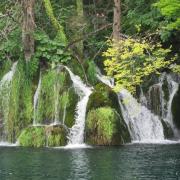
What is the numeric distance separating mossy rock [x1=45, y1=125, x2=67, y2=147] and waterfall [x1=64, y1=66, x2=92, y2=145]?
359mm

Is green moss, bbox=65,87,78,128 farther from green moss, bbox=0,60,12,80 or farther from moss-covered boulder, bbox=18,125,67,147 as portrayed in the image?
green moss, bbox=0,60,12,80

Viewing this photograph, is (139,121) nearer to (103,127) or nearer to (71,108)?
(103,127)

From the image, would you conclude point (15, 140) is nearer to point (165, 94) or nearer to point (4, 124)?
point (4, 124)

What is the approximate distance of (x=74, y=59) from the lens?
1016 inches

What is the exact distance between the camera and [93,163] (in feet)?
54.3

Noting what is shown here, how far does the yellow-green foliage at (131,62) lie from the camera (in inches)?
845

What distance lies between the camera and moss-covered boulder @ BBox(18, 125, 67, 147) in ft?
71.4

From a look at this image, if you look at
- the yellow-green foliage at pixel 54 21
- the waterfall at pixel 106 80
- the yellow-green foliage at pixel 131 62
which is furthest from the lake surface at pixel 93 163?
the yellow-green foliage at pixel 54 21

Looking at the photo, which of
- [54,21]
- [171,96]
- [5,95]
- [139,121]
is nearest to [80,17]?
[54,21]

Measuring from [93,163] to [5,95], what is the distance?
362 inches

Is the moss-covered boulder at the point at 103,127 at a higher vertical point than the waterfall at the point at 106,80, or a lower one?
A: lower

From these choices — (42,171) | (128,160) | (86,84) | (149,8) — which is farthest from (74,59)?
(42,171)

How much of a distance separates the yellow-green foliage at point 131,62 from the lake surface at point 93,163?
9.52 ft

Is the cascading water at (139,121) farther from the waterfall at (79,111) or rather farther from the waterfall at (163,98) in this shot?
the waterfall at (79,111)
